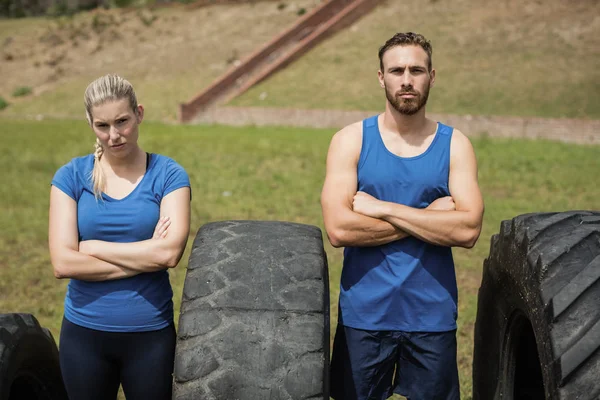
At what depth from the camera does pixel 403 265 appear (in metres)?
3.41

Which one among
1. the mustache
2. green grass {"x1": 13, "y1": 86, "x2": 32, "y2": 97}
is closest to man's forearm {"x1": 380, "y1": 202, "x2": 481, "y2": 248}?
the mustache

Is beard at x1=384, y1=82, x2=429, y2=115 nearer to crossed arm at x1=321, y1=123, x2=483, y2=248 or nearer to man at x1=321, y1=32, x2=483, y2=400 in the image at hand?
man at x1=321, y1=32, x2=483, y2=400

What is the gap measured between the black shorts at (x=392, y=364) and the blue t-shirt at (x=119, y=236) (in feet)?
2.52

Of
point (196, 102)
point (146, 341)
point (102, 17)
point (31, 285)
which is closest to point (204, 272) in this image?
point (146, 341)

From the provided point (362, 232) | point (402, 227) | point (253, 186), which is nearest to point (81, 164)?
point (362, 232)

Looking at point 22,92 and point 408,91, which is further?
point 22,92

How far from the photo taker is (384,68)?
341 centimetres

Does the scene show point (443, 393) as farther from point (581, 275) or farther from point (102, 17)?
point (102, 17)

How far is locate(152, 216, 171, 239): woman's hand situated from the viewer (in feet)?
10.8

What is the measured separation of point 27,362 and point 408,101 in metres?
1.87

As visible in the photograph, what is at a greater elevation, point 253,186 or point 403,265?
point 403,265

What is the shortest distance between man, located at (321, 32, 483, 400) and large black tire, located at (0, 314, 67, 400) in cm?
126

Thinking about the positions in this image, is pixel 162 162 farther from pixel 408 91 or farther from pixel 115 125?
pixel 408 91

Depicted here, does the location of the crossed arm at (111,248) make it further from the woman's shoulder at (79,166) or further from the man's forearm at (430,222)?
the man's forearm at (430,222)
